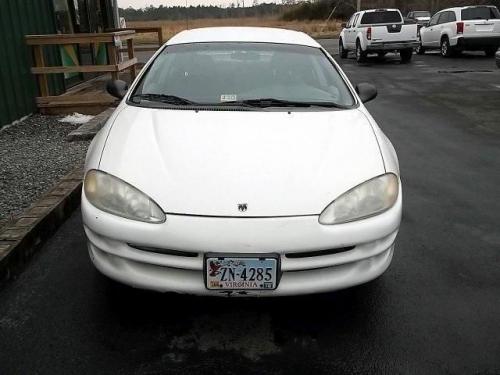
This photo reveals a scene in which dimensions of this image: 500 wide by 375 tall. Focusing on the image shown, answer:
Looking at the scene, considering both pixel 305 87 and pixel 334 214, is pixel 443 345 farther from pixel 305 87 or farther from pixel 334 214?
pixel 305 87

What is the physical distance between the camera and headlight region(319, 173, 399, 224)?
2383 millimetres

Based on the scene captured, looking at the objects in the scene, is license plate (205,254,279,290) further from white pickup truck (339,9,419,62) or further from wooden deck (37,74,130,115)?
white pickup truck (339,9,419,62)

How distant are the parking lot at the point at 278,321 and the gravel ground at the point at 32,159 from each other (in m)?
0.60

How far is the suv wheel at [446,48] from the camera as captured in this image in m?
17.4

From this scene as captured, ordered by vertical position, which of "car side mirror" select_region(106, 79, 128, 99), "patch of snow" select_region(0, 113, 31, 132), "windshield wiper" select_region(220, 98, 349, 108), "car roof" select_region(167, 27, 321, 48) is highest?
"car roof" select_region(167, 27, 321, 48)

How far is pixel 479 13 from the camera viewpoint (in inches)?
660

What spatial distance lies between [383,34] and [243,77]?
47.2 feet

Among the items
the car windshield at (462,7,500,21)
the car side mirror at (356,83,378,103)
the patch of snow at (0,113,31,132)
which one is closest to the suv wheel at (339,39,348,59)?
the car windshield at (462,7,500,21)

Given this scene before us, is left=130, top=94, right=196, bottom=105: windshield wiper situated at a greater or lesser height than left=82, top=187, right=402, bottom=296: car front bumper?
greater

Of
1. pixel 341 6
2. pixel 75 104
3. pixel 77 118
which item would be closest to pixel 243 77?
pixel 77 118

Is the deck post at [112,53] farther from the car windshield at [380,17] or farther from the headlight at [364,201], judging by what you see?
the car windshield at [380,17]

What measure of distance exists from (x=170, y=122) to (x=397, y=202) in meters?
1.40

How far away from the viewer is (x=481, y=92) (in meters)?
10.2

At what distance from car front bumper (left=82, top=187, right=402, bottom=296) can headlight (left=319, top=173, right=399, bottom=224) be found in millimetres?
38
